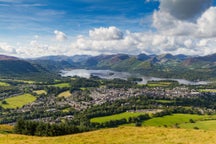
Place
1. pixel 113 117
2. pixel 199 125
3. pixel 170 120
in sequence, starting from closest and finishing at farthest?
pixel 199 125, pixel 170 120, pixel 113 117

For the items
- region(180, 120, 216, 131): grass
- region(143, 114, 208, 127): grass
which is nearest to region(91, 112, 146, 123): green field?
region(143, 114, 208, 127): grass

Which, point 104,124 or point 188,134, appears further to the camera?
point 104,124

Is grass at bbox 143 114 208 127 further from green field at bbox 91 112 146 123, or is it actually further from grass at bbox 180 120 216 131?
green field at bbox 91 112 146 123

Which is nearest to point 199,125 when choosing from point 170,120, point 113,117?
point 170,120

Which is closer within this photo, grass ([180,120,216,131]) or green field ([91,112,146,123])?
grass ([180,120,216,131])

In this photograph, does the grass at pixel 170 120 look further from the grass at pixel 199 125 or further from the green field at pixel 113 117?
the green field at pixel 113 117

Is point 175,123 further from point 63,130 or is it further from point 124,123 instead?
point 63,130

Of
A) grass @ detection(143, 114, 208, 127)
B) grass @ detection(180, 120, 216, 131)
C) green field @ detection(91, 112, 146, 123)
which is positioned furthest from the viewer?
green field @ detection(91, 112, 146, 123)

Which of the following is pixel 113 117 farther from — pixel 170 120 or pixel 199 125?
pixel 199 125

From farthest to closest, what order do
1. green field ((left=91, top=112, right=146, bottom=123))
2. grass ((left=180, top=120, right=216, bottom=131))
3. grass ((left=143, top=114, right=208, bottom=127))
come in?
green field ((left=91, top=112, right=146, bottom=123)) → grass ((left=143, top=114, right=208, bottom=127)) → grass ((left=180, top=120, right=216, bottom=131))

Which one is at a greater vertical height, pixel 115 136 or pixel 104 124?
pixel 115 136

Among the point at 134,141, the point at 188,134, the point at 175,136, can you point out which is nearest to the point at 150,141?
the point at 134,141
